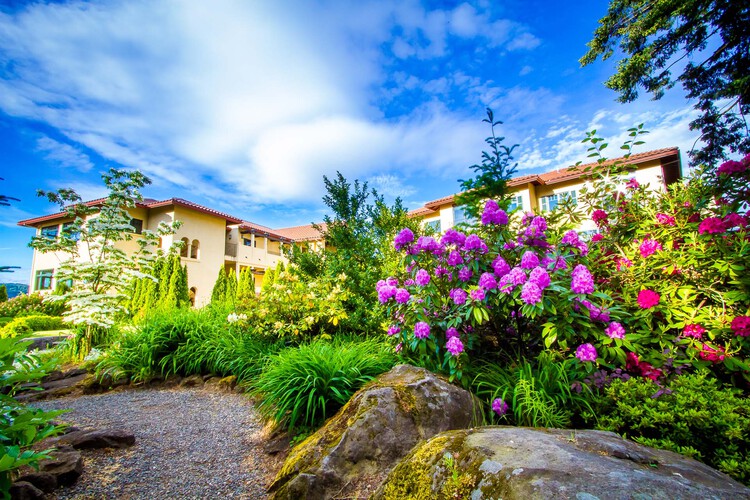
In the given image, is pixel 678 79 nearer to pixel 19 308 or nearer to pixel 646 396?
pixel 646 396

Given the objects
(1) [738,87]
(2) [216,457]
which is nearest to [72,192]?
(2) [216,457]

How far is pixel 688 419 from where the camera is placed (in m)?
2.00

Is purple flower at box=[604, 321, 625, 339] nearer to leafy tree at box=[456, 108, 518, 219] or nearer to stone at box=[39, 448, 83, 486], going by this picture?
leafy tree at box=[456, 108, 518, 219]

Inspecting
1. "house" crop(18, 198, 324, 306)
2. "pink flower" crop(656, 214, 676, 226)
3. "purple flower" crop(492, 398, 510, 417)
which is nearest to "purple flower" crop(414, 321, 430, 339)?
"purple flower" crop(492, 398, 510, 417)

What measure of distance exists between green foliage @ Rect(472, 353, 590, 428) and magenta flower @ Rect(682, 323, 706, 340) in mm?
941

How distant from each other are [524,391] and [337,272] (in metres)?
4.67

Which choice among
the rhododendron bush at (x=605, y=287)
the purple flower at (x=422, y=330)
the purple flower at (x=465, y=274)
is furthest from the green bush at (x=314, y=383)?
the purple flower at (x=465, y=274)

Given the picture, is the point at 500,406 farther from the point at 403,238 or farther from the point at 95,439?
the point at 95,439

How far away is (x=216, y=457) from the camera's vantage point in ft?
10.5

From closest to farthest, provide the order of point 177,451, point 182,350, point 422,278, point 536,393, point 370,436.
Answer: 1. point 370,436
2. point 536,393
3. point 422,278
4. point 177,451
5. point 182,350

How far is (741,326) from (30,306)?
25.0m

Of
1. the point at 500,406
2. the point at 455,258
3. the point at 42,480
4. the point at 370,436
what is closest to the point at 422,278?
the point at 455,258

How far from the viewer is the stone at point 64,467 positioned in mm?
2568

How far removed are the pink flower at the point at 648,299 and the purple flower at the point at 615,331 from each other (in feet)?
1.27
